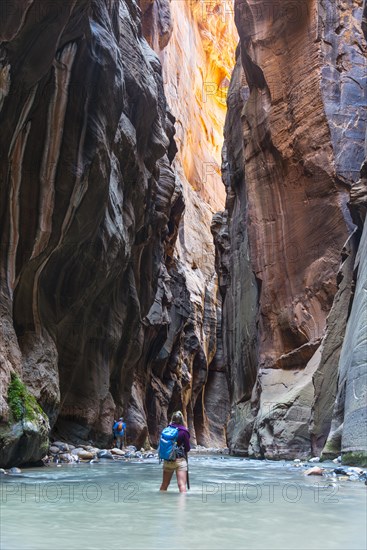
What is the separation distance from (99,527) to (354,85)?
22732 mm

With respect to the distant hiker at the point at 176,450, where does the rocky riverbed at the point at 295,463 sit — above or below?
below

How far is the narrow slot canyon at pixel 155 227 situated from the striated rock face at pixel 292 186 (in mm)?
82

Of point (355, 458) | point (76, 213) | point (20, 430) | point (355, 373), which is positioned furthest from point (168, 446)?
point (76, 213)

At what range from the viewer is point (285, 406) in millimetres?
19234

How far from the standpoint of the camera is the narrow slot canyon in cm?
1310

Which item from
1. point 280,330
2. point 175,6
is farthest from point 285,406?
point 175,6

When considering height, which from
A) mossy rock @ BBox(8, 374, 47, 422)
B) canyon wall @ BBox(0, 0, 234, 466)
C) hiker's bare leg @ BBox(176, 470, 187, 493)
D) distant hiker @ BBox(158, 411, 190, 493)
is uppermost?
canyon wall @ BBox(0, 0, 234, 466)

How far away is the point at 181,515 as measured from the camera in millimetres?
5543

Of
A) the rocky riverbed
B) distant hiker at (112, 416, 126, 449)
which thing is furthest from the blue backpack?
distant hiker at (112, 416, 126, 449)

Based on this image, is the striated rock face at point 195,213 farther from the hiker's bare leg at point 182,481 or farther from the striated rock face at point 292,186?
the hiker's bare leg at point 182,481

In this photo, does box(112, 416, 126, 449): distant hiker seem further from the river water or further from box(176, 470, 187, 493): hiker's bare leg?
box(176, 470, 187, 493): hiker's bare leg

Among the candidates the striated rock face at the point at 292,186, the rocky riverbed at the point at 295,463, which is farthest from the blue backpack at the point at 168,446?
the striated rock face at the point at 292,186

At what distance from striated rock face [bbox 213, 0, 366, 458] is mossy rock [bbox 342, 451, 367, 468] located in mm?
7142

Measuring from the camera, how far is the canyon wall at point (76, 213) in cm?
1215
